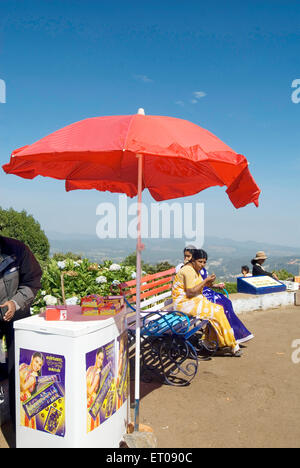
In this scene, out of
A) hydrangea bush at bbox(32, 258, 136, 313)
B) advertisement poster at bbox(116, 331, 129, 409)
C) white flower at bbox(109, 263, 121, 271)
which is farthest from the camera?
white flower at bbox(109, 263, 121, 271)

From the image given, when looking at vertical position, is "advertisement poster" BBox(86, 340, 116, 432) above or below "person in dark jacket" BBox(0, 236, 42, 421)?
below

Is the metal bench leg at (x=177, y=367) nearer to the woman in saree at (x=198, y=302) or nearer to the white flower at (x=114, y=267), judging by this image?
Answer: the woman in saree at (x=198, y=302)

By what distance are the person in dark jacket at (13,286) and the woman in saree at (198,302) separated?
2.22 meters

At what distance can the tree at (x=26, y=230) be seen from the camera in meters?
25.2

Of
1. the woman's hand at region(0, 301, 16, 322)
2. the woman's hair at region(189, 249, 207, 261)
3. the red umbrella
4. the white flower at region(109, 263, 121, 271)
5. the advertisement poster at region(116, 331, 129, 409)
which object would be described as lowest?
the advertisement poster at region(116, 331, 129, 409)

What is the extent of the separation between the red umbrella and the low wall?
3.88m

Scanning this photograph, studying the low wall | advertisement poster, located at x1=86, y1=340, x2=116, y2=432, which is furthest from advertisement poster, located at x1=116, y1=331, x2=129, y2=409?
the low wall

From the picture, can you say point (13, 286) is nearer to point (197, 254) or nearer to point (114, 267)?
point (197, 254)

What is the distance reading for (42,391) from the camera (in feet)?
9.47

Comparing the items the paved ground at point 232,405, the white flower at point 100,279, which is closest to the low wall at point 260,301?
the paved ground at point 232,405

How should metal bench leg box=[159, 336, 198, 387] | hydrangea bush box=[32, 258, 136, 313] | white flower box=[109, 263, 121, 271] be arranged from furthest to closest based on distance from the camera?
white flower box=[109, 263, 121, 271] → hydrangea bush box=[32, 258, 136, 313] → metal bench leg box=[159, 336, 198, 387]

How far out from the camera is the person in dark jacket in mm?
3404

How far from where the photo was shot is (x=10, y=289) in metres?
3.47

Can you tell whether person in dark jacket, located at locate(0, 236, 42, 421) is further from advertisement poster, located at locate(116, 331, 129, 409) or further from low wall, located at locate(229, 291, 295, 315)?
low wall, located at locate(229, 291, 295, 315)
